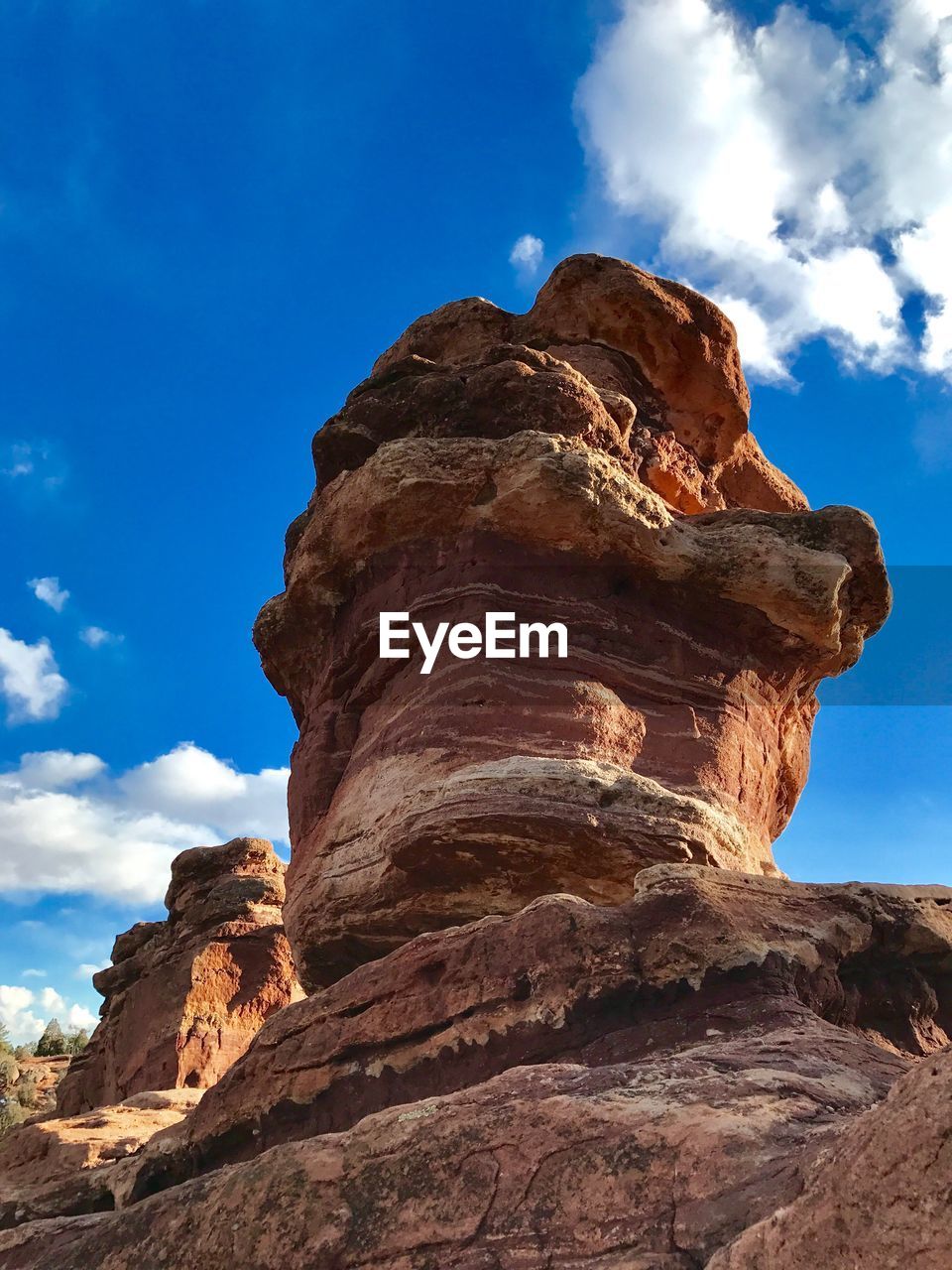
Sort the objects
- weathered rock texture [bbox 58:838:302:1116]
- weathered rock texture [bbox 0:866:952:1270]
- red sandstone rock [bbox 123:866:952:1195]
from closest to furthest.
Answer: weathered rock texture [bbox 0:866:952:1270] < red sandstone rock [bbox 123:866:952:1195] < weathered rock texture [bbox 58:838:302:1116]

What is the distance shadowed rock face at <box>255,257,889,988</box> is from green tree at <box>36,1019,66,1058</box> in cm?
3467

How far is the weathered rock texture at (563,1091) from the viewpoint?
381 centimetres

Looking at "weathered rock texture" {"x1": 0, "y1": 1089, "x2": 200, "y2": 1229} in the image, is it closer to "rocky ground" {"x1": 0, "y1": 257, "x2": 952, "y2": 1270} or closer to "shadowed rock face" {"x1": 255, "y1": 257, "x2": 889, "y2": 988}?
"rocky ground" {"x1": 0, "y1": 257, "x2": 952, "y2": 1270}

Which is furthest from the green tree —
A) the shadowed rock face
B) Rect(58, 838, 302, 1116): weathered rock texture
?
the shadowed rock face

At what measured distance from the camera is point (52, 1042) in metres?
41.6

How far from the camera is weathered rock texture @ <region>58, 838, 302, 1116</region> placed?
1725 centimetres

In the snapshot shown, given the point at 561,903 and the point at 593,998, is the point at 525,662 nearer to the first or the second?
the point at 561,903

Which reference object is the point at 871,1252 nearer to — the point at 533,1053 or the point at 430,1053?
the point at 533,1053

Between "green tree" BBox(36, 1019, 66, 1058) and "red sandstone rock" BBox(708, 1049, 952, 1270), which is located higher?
"green tree" BBox(36, 1019, 66, 1058)

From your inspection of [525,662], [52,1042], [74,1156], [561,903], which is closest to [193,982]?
[74,1156]

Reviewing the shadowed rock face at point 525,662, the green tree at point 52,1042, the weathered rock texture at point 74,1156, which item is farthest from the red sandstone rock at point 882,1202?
the green tree at point 52,1042

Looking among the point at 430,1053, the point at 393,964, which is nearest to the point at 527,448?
the point at 393,964

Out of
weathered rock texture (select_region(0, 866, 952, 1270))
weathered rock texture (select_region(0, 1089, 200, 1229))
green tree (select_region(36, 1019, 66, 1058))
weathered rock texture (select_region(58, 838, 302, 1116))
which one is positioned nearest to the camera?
weathered rock texture (select_region(0, 866, 952, 1270))

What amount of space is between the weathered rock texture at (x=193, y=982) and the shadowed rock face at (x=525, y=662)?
778 centimetres
